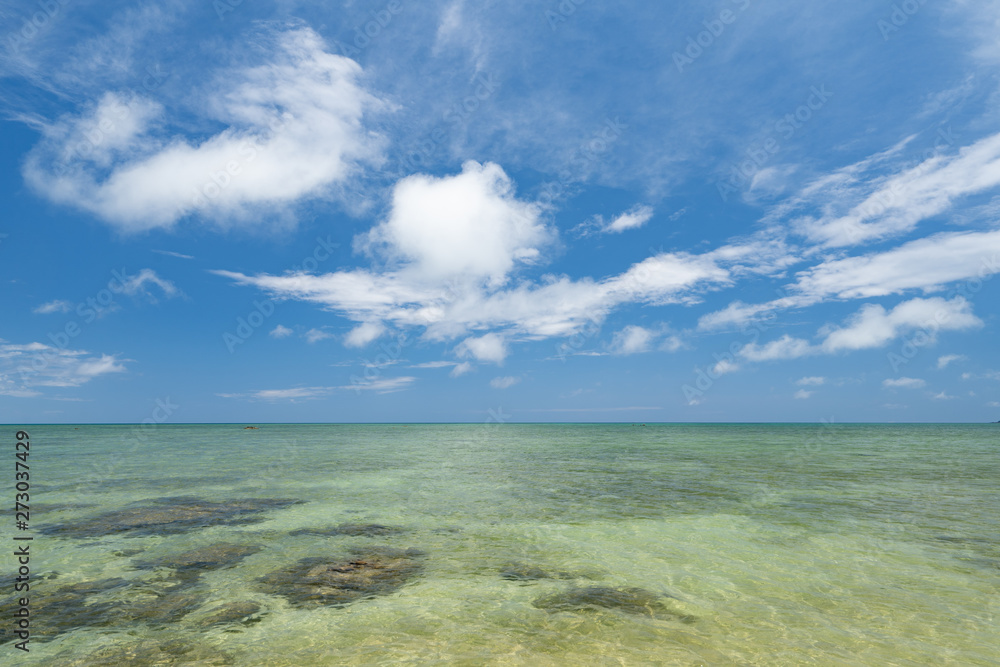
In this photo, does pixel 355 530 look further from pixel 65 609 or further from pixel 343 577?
pixel 65 609

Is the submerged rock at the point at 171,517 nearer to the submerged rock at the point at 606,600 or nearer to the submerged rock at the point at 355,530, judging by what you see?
the submerged rock at the point at 355,530

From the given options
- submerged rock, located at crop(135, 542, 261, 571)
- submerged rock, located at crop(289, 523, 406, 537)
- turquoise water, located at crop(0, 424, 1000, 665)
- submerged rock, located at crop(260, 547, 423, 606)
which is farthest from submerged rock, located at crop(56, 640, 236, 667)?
submerged rock, located at crop(289, 523, 406, 537)

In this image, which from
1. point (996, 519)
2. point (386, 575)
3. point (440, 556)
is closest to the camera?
point (386, 575)

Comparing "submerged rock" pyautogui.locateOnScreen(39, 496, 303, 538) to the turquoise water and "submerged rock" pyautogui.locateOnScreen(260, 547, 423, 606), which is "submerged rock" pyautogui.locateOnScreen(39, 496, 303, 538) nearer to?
the turquoise water

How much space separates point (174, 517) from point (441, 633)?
14.8m

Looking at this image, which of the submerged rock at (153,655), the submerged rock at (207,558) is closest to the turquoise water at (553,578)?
the submerged rock at (153,655)

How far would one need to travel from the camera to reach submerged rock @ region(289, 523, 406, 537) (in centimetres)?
1673

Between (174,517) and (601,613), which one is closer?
(601,613)

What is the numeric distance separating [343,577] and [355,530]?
5.43 m

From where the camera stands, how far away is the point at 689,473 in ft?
114

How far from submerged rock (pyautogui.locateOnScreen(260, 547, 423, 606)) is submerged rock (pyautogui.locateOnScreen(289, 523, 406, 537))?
2.43m

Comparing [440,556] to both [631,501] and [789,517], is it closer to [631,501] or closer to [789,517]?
[631,501]

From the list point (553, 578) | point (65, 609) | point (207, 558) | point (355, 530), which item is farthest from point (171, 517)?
point (553, 578)

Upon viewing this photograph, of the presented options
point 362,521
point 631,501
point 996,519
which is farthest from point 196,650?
point 996,519
